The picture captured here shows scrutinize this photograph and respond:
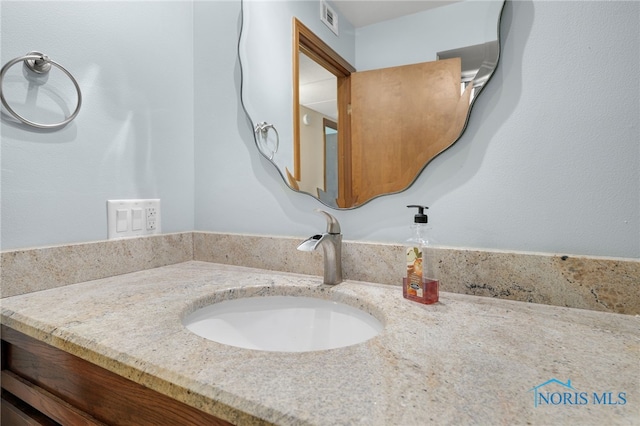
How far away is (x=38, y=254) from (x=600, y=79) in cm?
129

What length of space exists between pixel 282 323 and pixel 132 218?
0.57 meters

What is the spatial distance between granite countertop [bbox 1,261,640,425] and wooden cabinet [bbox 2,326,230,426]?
4 centimetres

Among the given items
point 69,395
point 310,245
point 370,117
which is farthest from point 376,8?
point 69,395

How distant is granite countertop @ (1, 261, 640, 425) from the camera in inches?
13.4

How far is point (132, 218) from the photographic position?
1.00 m

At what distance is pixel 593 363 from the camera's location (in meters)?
0.44

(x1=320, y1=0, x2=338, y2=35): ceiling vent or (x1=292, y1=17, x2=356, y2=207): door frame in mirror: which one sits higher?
(x1=320, y1=0, x2=338, y2=35): ceiling vent

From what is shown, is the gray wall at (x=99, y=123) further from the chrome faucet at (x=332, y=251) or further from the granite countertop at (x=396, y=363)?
the chrome faucet at (x=332, y=251)

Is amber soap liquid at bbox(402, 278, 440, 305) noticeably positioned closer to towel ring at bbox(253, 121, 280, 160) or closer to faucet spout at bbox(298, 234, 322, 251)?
faucet spout at bbox(298, 234, 322, 251)

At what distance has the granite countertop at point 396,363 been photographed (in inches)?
13.4

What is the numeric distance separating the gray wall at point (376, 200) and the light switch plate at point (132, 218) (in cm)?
2

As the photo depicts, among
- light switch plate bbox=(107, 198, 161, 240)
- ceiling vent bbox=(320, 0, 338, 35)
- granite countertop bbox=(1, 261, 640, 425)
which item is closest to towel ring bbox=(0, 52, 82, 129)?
light switch plate bbox=(107, 198, 161, 240)

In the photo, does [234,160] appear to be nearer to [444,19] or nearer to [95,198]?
[95,198]

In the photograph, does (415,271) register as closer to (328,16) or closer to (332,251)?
(332,251)
